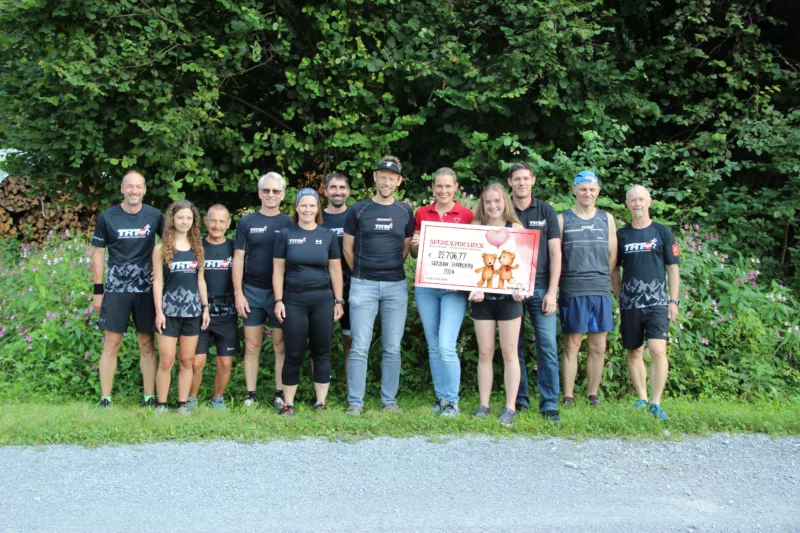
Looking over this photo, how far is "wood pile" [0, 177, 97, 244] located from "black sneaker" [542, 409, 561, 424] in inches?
452

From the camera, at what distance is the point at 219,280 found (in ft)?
21.8

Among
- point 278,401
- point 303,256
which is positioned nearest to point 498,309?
point 303,256

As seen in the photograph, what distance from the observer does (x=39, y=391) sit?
708 cm

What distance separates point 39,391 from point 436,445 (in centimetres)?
416

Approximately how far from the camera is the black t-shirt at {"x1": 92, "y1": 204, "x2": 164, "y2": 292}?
6.51 metres

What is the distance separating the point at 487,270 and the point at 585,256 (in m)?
0.95

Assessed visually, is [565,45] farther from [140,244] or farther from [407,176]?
[140,244]

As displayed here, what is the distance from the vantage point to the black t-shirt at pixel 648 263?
20.9 feet

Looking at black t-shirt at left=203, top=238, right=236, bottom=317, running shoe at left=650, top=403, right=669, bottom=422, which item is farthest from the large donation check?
black t-shirt at left=203, top=238, right=236, bottom=317

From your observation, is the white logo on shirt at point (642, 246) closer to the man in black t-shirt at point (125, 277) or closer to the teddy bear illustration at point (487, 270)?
the teddy bear illustration at point (487, 270)

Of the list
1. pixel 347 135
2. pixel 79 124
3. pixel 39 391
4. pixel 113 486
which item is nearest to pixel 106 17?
pixel 79 124

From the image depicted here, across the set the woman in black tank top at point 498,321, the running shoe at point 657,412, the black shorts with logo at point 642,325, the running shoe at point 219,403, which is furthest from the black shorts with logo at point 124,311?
the running shoe at point 657,412

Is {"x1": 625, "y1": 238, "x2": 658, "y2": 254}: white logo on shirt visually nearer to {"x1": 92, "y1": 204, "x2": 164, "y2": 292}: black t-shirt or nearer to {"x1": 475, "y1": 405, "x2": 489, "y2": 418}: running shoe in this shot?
{"x1": 475, "y1": 405, "x2": 489, "y2": 418}: running shoe

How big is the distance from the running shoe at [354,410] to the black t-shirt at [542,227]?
6.09ft
